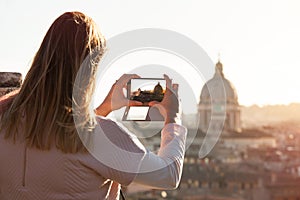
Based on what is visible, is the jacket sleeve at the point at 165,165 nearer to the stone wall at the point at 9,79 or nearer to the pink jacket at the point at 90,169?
the pink jacket at the point at 90,169

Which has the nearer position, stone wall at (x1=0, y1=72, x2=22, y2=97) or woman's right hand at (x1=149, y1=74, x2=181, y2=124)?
woman's right hand at (x1=149, y1=74, x2=181, y2=124)

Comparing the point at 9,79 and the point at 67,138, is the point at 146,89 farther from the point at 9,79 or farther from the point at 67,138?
the point at 9,79

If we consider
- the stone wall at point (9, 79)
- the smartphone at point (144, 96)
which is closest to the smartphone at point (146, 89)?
the smartphone at point (144, 96)

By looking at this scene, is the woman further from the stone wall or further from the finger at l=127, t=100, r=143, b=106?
the stone wall

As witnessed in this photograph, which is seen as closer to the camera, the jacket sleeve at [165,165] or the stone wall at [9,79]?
the jacket sleeve at [165,165]

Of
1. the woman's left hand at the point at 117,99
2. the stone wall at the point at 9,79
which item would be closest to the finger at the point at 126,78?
the woman's left hand at the point at 117,99

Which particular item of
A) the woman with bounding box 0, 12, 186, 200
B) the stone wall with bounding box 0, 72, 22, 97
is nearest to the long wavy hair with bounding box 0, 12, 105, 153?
the woman with bounding box 0, 12, 186, 200

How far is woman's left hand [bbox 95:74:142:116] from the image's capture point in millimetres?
811

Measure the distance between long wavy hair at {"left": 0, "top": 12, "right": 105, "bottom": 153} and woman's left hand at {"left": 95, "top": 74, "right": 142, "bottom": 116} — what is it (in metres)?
0.08

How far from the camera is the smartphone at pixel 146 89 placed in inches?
31.4

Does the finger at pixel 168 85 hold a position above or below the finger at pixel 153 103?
above

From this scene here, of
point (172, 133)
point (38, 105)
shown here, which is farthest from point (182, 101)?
point (38, 105)

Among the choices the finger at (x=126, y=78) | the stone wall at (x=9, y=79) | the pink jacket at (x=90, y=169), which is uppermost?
the stone wall at (x=9, y=79)

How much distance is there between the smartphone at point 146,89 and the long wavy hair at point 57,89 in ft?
0.27
